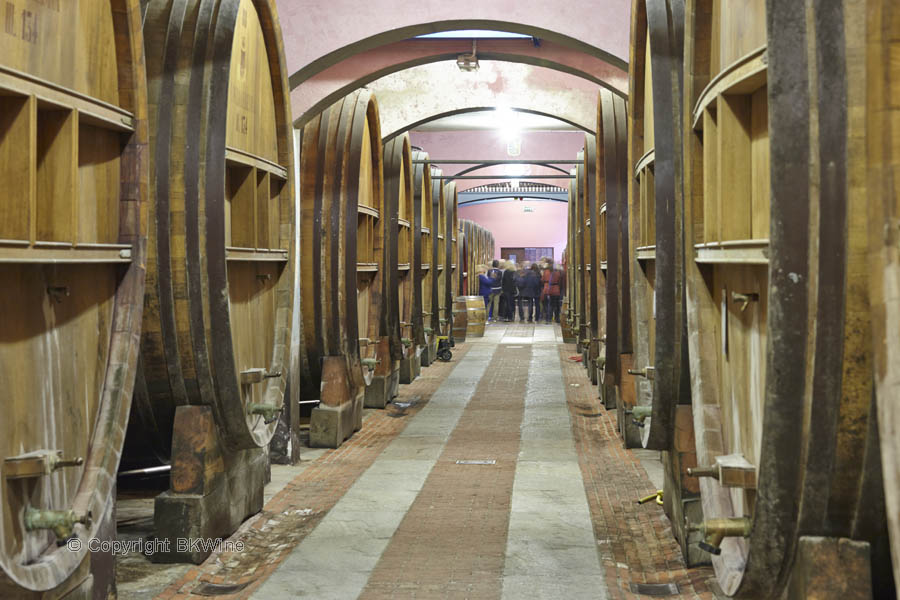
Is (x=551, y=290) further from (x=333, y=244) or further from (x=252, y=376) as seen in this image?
(x=252, y=376)

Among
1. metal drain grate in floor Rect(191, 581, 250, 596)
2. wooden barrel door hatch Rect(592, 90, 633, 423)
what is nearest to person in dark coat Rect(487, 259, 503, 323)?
wooden barrel door hatch Rect(592, 90, 633, 423)

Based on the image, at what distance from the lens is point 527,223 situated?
130ft

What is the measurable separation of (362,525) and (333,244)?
262cm

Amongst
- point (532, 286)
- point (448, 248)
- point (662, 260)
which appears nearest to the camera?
point (662, 260)

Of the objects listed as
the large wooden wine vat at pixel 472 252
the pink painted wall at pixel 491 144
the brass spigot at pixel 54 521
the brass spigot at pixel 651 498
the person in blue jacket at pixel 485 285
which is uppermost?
the pink painted wall at pixel 491 144

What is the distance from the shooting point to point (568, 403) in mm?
9836

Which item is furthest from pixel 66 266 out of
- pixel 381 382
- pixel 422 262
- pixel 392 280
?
pixel 422 262

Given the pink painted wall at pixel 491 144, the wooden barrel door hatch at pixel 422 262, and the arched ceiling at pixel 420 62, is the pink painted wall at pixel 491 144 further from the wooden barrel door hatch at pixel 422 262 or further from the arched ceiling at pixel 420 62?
the arched ceiling at pixel 420 62

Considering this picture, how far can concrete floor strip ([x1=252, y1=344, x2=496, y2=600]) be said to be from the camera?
4.06m

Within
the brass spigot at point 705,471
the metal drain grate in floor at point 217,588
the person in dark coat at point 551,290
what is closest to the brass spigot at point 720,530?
the brass spigot at point 705,471

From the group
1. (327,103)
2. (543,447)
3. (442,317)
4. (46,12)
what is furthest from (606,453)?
→ (442,317)

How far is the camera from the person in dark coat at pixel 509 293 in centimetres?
2419

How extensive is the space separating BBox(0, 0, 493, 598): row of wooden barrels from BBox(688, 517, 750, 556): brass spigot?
165 cm

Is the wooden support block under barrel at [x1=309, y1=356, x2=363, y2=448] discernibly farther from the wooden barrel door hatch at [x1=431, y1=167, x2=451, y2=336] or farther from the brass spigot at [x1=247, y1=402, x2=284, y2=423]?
the wooden barrel door hatch at [x1=431, y1=167, x2=451, y2=336]
